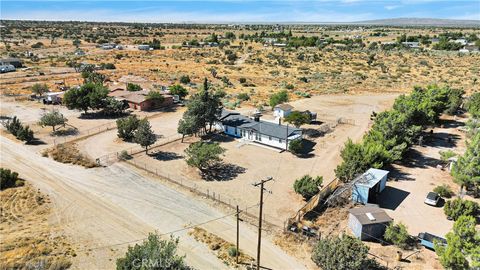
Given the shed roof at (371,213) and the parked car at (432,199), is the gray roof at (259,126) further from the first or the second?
the shed roof at (371,213)

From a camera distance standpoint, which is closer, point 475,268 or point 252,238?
point 475,268

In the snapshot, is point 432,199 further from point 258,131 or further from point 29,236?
point 29,236

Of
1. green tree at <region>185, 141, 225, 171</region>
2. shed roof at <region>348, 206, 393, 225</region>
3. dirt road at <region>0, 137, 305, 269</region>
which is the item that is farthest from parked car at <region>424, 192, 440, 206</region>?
green tree at <region>185, 141, 225, 171</region>

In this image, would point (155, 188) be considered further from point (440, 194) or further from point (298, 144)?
point (440, 194)

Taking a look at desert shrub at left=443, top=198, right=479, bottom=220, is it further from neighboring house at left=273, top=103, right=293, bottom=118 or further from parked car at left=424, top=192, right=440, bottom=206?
neighboring house at left=273, top=103, right=293, bottom=118

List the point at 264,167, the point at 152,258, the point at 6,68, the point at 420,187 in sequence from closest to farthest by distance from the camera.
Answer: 1. the point at 152,258
2. the point at 420,187
3. the point at 264,167
4. the point at 6,68

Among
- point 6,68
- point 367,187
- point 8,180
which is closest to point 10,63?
point 6,68

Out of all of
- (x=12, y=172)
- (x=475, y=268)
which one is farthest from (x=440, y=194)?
(x=12, y=172)
